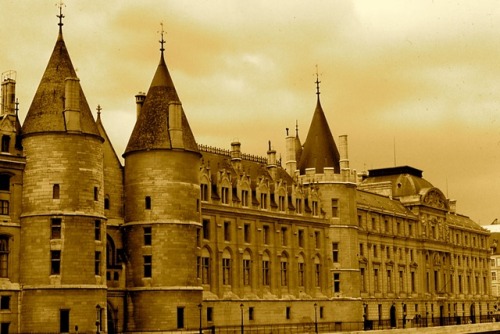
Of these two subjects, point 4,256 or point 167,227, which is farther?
point 167,227

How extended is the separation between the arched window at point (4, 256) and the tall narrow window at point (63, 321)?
4.51 meters

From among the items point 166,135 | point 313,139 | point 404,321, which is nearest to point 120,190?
point 166,135

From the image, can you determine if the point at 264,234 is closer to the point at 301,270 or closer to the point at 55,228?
the point at 301,270

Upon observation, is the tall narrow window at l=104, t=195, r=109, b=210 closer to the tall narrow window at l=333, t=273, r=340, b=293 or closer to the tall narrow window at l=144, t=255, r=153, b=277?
the tall narrow window at l=144, t=255, r=153, b=277

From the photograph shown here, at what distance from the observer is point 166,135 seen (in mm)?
72625

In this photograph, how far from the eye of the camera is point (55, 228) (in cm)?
6412

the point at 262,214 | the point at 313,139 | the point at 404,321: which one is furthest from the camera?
the point at 404,321

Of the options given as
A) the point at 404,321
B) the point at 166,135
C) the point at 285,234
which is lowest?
the point at 404,321

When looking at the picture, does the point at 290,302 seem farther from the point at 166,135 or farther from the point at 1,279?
the point at 1,279

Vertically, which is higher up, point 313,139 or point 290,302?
point 313,139

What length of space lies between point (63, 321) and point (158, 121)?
1781 centimetres

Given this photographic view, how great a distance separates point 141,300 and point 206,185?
13.4 m

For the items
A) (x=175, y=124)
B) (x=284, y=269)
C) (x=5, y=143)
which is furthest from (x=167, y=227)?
(x=284, y=269)

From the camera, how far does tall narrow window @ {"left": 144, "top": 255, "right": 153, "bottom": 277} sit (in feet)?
234
